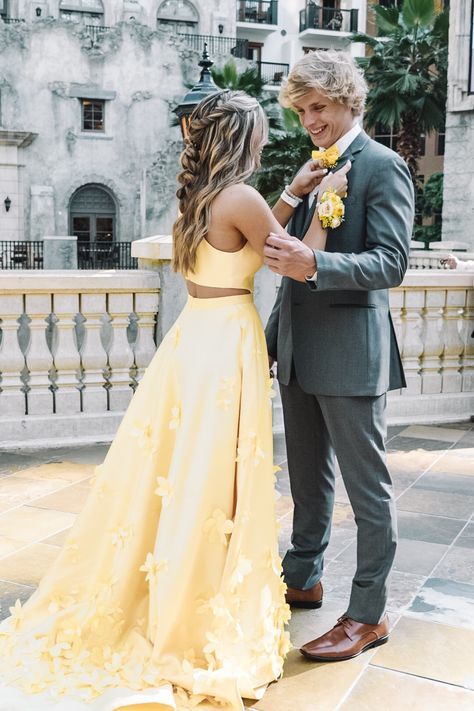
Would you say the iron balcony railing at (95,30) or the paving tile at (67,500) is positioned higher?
the iron balcony railing at (95,30)

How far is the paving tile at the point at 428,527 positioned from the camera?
439 centimetres

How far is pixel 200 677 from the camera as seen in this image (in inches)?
105

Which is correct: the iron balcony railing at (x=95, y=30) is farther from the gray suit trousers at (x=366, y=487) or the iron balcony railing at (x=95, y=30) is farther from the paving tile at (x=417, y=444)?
the gray suit trousers at (x=366, y=487)

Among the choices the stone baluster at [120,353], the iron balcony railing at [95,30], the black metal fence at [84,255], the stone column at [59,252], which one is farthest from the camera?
the iron balcony railing at [95,30]

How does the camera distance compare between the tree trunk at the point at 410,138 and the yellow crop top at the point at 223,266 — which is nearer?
the yellow crop top at the point at 223,266

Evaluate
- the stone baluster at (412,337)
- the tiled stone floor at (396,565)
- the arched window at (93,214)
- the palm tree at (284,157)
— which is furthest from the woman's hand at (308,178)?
the arched window at (93,214)

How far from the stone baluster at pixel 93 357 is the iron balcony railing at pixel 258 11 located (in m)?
35.9

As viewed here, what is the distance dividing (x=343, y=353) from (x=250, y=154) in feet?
2.58

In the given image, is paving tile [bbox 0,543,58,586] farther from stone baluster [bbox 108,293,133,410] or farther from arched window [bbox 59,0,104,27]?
arched window [bbox 59,0,104,27]

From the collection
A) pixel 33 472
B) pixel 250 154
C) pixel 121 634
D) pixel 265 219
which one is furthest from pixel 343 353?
pixel 33 472

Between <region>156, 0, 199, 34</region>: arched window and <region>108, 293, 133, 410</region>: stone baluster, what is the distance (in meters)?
31.0

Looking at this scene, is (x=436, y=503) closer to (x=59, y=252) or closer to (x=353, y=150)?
(x=353, y=150)

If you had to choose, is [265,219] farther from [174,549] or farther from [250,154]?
[174,549]

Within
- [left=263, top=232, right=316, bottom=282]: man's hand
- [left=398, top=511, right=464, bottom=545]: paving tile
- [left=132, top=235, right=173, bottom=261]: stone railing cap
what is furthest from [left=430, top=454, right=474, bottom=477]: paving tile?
[left=263, top=232, right=316, bottom=282]: man's hand
